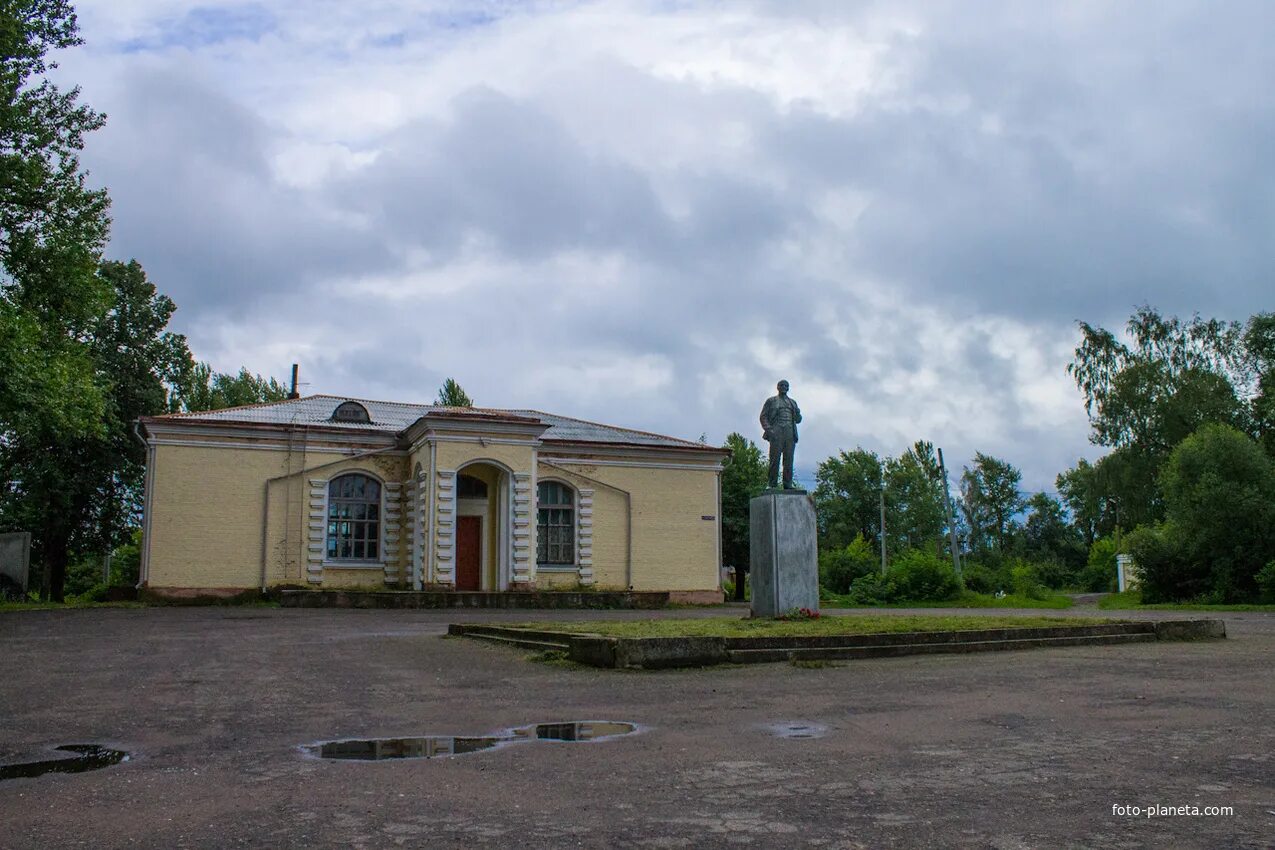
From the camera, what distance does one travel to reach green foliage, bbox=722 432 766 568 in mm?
43969

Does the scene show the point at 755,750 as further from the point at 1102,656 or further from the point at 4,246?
the point at 4,246

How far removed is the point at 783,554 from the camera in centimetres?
1630

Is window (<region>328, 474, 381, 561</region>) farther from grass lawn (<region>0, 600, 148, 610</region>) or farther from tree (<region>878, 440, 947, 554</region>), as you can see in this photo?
tree (<region>878, 440, 947, 554</region>)

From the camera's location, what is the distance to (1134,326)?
45.7 metres

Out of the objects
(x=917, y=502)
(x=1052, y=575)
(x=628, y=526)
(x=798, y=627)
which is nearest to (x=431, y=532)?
(x=628, y=526)

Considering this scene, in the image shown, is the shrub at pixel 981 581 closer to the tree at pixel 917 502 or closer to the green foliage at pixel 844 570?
the green foliage at pixel 844 570

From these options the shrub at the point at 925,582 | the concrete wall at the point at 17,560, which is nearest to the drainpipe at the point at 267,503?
the concrete wall at the point at 17,560

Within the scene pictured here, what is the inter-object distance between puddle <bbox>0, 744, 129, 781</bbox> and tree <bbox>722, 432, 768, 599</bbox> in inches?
1447

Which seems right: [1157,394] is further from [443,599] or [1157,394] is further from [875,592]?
[443,599]

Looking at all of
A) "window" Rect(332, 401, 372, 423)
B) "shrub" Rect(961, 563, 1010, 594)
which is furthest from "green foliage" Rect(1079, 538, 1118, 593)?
"window" Rect(332, 401, 372, 423)

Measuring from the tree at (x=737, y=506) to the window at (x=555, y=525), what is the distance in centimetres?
1185

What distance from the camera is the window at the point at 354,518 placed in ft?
98.5

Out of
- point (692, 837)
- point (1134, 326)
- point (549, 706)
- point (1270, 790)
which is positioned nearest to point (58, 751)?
point (549, 706)

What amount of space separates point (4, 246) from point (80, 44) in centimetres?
500
